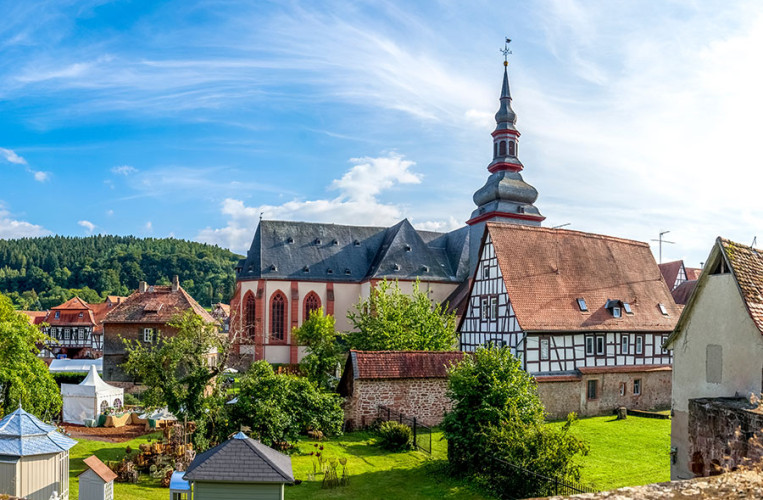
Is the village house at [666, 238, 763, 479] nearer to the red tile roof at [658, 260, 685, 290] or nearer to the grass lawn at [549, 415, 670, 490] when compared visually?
→ the grass lawn at [549, 415, 670, 490]

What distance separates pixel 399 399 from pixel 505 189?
26.7 m

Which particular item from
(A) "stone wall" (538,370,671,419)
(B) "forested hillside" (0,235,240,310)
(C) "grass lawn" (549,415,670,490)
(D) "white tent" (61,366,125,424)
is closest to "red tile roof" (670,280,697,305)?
(A) "stone wall" (538,370,671,419)

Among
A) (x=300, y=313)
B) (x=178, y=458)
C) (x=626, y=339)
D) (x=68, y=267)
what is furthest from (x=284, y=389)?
(x=68, y=267)

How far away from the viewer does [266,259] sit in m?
45.4

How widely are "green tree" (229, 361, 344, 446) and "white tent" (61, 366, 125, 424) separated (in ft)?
34.7

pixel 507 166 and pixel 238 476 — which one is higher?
pixel 507 166

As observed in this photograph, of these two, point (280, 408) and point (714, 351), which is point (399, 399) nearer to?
point (280, 408)

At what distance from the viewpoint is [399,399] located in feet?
71.7

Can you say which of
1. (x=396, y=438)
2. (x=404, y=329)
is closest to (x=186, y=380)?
(x=396, y=438)

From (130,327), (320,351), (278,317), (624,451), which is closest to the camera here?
(624,451)

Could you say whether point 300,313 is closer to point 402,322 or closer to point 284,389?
point 402,322

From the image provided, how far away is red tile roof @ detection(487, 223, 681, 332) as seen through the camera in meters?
26.4

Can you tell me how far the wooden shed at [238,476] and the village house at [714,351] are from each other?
808cm

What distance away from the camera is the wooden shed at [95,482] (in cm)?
1349
